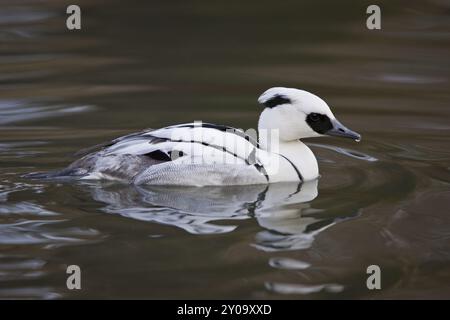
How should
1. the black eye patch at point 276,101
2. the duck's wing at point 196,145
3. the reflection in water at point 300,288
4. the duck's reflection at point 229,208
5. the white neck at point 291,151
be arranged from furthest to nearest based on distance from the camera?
the white neck at point 291,151 → the black eye patch at point 276,101 → the duck's wing at point 196,145 → the duck's reflection at point 229,208 → the reflection in water at point 300,288

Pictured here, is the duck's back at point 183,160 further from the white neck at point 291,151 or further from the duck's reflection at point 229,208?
the white neck at point 291,151

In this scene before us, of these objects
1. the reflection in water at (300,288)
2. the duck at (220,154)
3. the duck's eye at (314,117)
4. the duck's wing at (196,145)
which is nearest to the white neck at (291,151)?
the duck at (220,154)

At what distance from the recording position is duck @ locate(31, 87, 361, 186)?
7.43 meters

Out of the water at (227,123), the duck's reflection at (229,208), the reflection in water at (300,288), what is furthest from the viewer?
the duck's reflection at (229,208)

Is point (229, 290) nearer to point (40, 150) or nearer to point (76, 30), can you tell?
point (40, 150)

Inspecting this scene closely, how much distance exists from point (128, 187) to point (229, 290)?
84.6 inches

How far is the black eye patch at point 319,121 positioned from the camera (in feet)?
24.9

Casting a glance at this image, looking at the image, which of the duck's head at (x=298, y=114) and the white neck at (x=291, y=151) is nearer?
the duck's head at (x=298, y=114)

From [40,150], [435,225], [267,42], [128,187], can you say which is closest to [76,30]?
[267,42]

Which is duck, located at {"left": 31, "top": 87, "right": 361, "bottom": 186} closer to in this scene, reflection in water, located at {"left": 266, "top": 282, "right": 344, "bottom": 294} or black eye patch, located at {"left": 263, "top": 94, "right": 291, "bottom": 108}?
black eye patch, located at {"left": 263, "top": 94, "right": 291, "bottom": 108}

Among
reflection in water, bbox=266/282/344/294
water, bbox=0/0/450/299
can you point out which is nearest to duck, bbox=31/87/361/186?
water, bbox=0/0/450/299

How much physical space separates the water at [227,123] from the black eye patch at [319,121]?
1.48 feet

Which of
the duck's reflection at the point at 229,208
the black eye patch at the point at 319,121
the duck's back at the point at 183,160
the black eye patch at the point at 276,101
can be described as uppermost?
the black eye patch at the point at 276,101

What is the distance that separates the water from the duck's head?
449 millimetres
